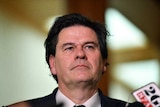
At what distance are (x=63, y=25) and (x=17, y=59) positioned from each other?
0.74 meters

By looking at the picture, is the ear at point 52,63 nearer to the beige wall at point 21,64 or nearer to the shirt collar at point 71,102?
the shirt collar at point 71,102

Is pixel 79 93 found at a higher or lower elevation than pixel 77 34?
lower

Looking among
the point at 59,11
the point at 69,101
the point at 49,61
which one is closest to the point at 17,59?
the point at 59,11

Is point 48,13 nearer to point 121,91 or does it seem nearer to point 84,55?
point 121,91

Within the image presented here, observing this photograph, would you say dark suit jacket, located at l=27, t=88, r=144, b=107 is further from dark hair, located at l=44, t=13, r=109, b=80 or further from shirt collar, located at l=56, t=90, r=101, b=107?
dark hair, located at l=44, t=13, r=109, b=80

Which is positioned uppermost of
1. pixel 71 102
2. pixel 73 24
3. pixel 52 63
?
pixel 73 24

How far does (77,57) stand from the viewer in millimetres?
954

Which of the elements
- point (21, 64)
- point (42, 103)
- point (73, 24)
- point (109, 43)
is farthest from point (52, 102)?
point (109, 43)

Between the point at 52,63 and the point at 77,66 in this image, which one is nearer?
the point at 77,66

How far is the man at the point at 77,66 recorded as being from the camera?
0.96 metres

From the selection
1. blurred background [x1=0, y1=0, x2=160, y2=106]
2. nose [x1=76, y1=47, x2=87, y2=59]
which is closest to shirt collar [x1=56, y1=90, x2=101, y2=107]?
nose [x1=76, y1=47, x2=87, y2=59]

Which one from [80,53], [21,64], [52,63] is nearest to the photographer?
[80,53]

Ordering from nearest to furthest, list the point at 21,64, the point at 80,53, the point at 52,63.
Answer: the point at 80,53
the point at 52,63
the point at 21,64

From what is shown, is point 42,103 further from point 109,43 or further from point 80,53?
point 109,43
